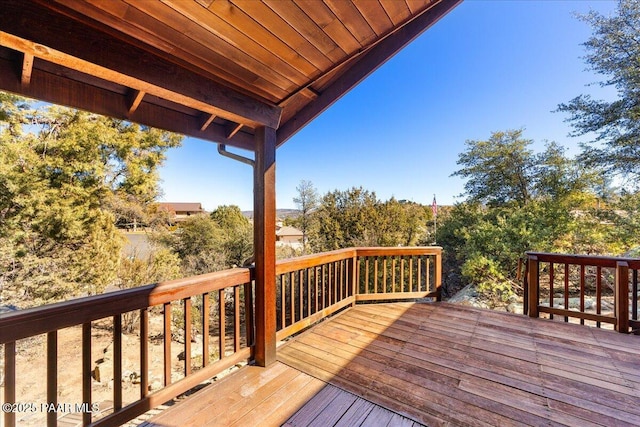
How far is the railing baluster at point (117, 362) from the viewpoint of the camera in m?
1.61

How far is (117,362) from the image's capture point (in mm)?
1619

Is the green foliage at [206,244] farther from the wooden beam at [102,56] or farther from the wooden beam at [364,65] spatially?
the wooden beam at [102,56]

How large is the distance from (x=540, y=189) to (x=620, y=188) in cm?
227

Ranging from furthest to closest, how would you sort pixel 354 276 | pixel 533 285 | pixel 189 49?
pixel 354 276 → pixel 533 285 → pixel 189 49

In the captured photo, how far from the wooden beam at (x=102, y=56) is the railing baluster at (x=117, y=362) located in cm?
142

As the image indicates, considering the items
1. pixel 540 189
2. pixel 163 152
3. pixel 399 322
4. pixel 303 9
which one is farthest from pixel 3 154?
pixel 540 189

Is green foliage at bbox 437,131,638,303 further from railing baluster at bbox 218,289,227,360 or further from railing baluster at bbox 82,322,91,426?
railing baluster at bbox 82,322,91,426

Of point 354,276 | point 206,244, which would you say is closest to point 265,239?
point 354,276

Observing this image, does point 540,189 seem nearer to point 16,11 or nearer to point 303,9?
point 303,9

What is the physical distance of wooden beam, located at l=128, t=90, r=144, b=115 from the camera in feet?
5.37

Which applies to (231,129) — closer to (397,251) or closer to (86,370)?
(86,370)

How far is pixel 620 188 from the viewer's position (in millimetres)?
7230

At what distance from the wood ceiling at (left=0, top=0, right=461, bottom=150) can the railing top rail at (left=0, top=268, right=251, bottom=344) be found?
45.2 inches

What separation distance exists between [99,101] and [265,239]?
4.86 ft
